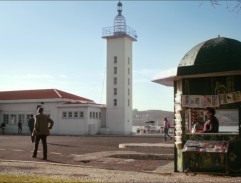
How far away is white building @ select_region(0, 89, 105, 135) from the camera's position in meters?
47.5

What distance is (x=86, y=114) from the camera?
1861 inches

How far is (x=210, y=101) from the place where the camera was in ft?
33.2

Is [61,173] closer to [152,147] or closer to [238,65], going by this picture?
[238,65]

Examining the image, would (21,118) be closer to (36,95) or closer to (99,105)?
(36,95)

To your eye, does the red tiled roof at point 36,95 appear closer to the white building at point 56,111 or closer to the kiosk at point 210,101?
the white building at point 56,111

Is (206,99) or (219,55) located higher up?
(219,55)

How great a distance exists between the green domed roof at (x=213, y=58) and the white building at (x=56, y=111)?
37441 mm

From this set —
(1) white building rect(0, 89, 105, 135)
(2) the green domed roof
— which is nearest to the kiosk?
(2) the green domed roof

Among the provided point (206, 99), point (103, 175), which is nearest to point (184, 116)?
point (206, 99)

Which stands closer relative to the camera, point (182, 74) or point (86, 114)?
point (182, 74)

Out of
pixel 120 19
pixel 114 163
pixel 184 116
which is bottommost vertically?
pixel 114 163

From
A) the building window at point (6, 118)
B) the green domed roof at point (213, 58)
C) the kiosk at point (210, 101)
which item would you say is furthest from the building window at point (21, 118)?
the green domed roof at point (213, 58)

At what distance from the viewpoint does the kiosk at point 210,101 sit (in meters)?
9.73

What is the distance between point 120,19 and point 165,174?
168 ft
